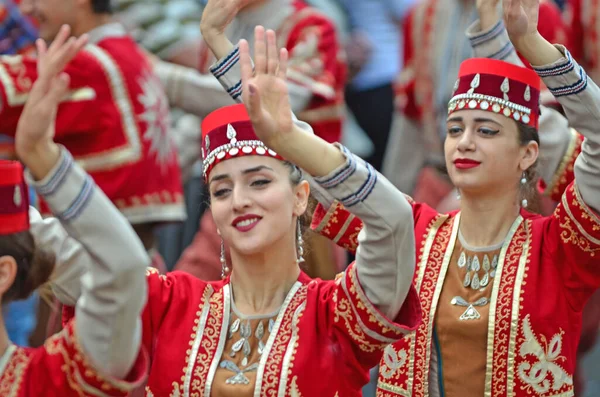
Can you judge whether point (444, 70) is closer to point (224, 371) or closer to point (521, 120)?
point (521, 120)

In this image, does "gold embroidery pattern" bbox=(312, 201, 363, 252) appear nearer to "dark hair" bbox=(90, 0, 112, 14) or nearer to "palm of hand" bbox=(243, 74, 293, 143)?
"palm of hand" bbox=(243, 74, 293, 143)

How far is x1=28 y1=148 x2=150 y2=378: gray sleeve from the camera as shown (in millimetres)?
2611

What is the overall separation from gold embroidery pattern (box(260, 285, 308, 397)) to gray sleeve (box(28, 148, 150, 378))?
651mm

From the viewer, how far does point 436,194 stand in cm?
561

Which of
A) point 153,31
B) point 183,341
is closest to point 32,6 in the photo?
point 153,31

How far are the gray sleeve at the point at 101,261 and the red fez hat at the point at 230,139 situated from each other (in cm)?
83

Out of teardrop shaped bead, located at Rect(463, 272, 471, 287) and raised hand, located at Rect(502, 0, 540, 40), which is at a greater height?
raised hand, located at Rect(502, 0, 540, 40)

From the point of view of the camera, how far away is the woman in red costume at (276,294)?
3.05m

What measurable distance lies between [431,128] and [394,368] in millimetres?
2313

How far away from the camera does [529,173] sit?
13.1 ft

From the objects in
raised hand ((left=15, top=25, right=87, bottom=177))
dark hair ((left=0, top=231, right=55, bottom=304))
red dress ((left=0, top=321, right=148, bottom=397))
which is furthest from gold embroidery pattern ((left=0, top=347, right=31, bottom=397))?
raised hand ((left=15, top=25, right=87, bottom=177))

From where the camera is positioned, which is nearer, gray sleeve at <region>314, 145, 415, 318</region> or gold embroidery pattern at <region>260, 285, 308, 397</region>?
gray sleeve at <region>314, 145, 415, 318</region>

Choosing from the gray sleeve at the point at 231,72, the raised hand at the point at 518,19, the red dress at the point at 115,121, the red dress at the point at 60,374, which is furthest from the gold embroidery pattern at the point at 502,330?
the red dress at the point at 115,121

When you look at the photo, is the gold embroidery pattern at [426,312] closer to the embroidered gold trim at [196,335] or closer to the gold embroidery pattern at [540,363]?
the gold embroidery pattern at [540,363]
